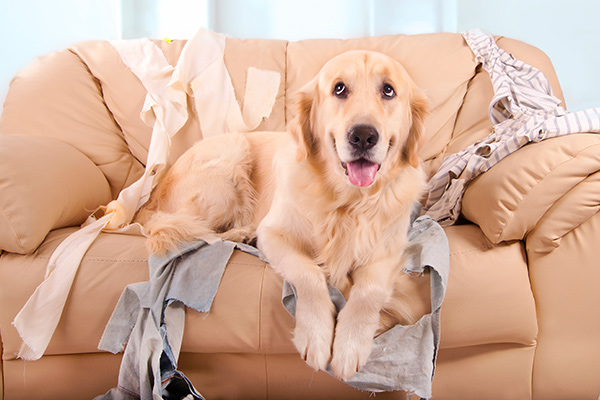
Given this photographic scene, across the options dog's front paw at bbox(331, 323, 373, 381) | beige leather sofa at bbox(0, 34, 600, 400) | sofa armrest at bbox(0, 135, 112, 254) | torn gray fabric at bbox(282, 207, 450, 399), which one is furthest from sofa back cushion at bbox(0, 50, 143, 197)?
dog's front paw at bbox(331, 323, 373, 381)

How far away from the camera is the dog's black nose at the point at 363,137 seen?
52.6 inches

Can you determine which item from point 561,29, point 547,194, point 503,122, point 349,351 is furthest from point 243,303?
point 561,29

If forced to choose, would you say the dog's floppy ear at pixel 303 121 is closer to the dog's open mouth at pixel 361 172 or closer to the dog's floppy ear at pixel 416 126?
the dog's open mouth at pixel 361 172

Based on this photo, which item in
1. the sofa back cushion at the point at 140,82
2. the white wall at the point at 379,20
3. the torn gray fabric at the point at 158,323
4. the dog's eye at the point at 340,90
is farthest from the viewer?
the white wall at the point at 379,20

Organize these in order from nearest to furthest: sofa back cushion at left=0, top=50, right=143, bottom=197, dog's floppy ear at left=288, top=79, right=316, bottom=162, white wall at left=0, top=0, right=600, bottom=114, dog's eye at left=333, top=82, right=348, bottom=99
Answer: dog's eye at left=333, top=82, right=348, bottom=99 → dog's floppy ear at left=288, top=79, right=316, bottom=162 → sofa back cushion at left=0, top=50, right=143, bottom=197 → white wall at left=0, top=0, right=600, bottom=114

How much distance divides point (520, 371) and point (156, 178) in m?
1.72

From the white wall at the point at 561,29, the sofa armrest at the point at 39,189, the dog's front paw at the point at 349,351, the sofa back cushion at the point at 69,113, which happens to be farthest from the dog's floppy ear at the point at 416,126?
the white wall at the point at 561,29

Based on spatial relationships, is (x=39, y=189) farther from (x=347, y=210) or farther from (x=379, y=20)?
(x=379, y=20)

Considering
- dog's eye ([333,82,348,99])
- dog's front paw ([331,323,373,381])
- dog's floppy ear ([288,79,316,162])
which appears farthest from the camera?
dog's floppy ear ([288,79,316,162])

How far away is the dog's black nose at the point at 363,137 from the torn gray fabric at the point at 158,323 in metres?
0.56

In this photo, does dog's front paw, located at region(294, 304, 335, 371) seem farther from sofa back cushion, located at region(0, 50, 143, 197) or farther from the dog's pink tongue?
sofa back cushion, located at region(0, 50, 143, 197)

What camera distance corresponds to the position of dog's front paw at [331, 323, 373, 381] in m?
1.25

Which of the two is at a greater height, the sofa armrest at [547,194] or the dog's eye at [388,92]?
the dog's eye at [388,92]

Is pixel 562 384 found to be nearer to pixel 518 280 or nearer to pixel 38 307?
pixel 518 280
